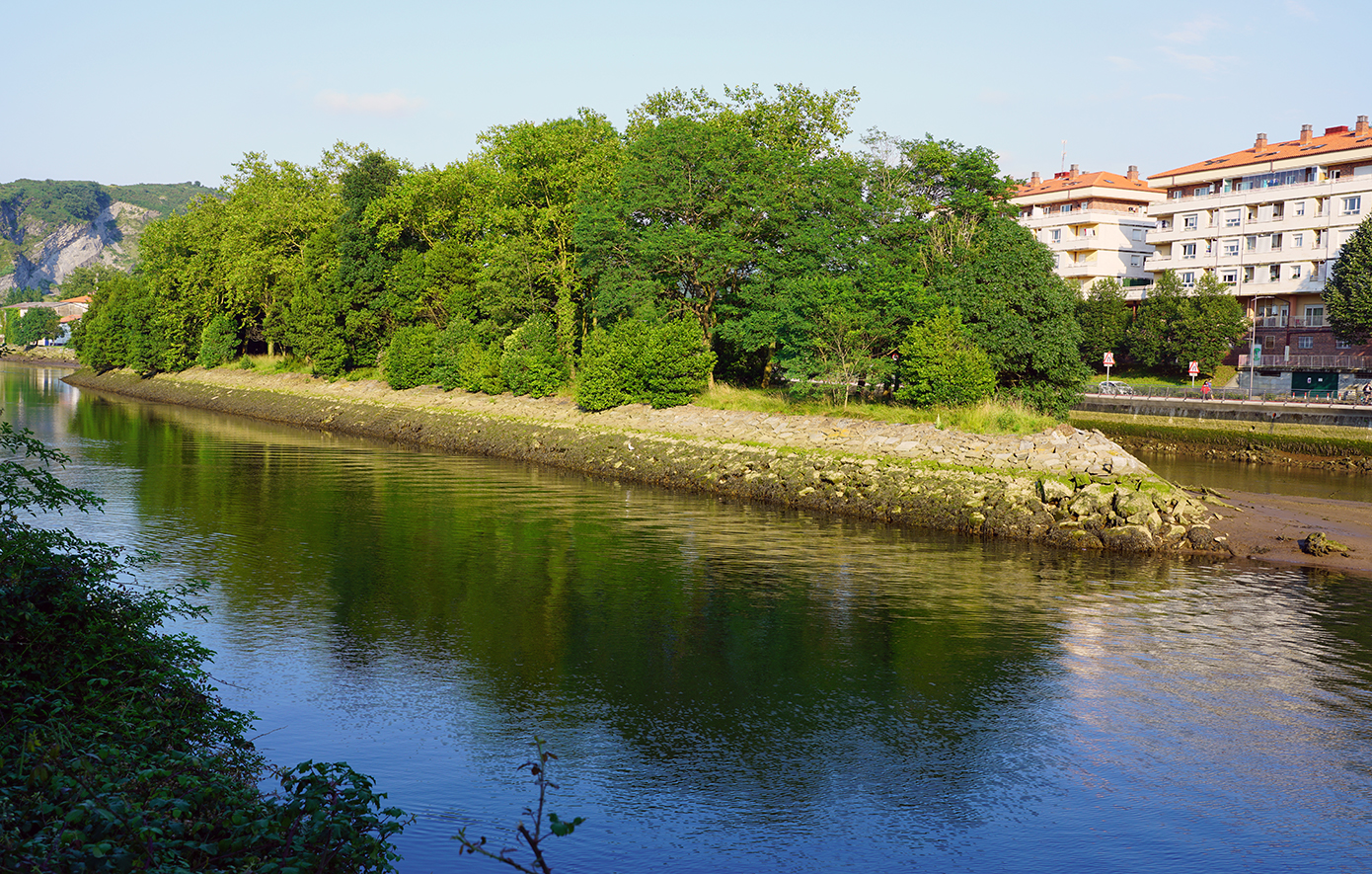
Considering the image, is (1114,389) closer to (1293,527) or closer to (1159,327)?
(1159,327)

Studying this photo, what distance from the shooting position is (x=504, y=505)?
39.9m

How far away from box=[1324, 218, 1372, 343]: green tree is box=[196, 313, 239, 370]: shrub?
103077mm

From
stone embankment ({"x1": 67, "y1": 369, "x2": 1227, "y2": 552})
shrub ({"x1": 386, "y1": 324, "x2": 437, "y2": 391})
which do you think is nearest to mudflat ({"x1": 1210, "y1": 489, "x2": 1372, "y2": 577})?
stone embankment ({"x1": 67, "y1": 369, "x2": 1227, "y2": 552})

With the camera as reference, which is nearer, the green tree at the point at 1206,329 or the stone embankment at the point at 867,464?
the stone embankment at the point at 867,464

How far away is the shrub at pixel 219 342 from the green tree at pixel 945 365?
79588 millimetres

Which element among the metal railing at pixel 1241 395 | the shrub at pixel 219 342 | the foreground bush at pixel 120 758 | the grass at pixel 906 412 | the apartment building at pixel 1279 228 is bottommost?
the foreground bush at pixel 120 758

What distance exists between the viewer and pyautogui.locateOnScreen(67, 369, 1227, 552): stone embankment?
35.2m

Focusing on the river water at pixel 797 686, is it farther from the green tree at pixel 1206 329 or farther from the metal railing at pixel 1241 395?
the green tree at pixel 1206 329

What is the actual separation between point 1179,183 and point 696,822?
113186mm

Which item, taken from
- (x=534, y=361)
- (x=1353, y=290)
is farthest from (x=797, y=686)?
(x=1353, y=290)

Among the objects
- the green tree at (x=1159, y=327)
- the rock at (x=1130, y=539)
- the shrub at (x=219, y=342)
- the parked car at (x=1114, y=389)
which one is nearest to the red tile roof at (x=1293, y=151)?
the green tree at (x=1159, y=327)

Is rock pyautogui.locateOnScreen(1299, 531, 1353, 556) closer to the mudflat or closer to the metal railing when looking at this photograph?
the mudflat

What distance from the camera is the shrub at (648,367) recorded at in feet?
182

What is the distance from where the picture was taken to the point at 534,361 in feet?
209
